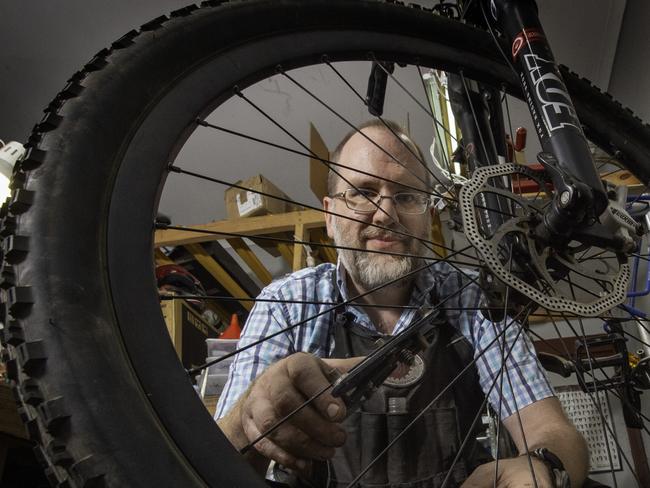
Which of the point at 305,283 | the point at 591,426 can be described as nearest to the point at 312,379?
the point at 305,283

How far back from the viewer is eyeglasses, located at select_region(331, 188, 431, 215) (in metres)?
1.00

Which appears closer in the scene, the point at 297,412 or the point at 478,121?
the point at 297,412

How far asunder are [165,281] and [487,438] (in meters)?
0.95

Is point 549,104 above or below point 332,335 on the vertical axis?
above

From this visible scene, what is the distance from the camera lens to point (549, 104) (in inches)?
21.4

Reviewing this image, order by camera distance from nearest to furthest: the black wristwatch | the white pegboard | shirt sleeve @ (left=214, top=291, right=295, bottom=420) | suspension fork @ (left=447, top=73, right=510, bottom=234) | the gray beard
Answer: the black wristwatch, suspension fork @ (left=447, top=73, right=510, bottom=234), shirt sleeve @ (left=214, top=291, right=295, bottom=420), the gray beard, the white pegboard

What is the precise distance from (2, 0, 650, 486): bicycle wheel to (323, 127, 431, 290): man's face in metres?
0.52

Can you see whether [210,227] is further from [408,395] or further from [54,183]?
[54,183]

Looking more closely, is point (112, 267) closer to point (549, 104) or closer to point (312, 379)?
point (312, 379)

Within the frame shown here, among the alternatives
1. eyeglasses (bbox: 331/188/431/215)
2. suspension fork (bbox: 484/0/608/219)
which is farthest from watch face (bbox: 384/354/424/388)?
suspension fork (bbox: 484/0/608/219)

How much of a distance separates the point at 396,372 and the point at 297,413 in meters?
0.41

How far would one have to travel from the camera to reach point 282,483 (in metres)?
0.60

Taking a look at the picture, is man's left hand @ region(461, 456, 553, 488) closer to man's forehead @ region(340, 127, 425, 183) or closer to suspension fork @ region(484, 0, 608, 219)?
suspension fork @ region(484, 0, 608, 219)

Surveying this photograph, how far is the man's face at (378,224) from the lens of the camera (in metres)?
0.96
